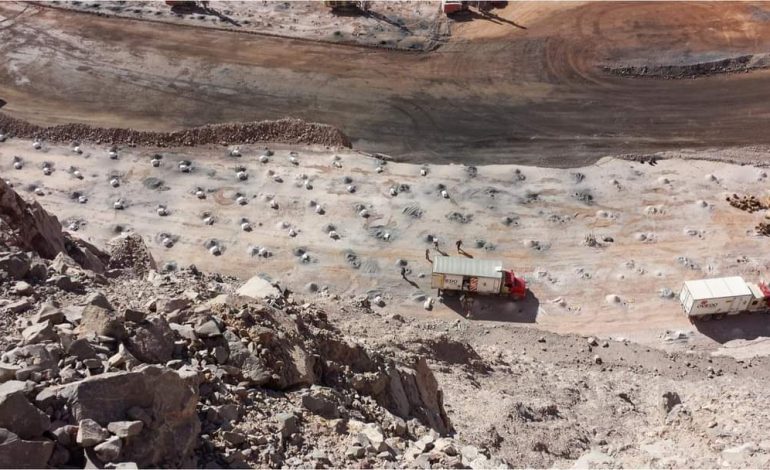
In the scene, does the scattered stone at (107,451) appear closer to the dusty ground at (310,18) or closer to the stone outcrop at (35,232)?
the stone outcrop at (35,232)

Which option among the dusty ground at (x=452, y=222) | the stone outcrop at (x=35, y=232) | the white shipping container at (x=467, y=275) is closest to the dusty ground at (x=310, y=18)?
the dusty ground at (x=452, y=222)

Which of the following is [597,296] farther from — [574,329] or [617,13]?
[617,13]

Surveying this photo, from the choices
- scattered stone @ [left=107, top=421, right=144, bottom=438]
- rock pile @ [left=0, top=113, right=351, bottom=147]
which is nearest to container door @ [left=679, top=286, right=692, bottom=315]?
rock pile @ [left=0, top=113, right=351, bottom=147]

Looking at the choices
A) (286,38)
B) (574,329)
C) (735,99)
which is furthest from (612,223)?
(286,38)

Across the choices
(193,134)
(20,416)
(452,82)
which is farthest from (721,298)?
(193,134)

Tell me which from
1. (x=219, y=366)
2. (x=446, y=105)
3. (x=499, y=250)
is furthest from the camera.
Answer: (x=446, y=105)

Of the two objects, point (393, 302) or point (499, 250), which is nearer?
point (393, 302)

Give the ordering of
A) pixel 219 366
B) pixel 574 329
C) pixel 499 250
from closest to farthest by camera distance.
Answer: pixel 219 366 → pixel 574 329 → pixel 499 250
